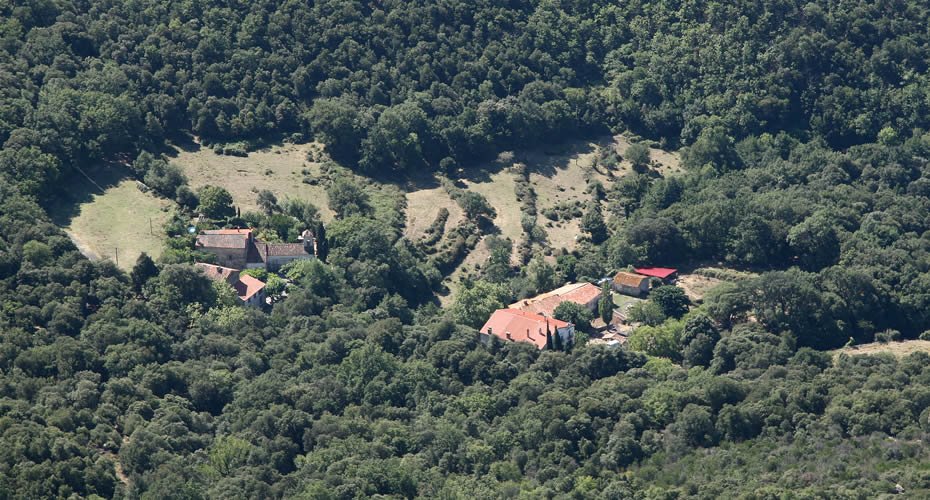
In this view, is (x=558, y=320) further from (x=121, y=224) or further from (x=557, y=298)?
(x=121, y=224)

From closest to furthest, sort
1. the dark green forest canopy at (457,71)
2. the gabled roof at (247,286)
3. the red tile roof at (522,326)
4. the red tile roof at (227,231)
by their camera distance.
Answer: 1. the red tile roof at (522,326)
2. the gabled roof at (247,286)
3. the red tile roof at (227,231)
4. the dark green forest canopy at (457,71)

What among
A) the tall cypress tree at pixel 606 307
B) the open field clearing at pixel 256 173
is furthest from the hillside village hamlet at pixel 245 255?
the tall cypress tree at pixel 606 307

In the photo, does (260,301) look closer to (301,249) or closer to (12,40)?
(301,249)

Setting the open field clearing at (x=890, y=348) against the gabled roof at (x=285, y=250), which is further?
the gabled roof at (x=285, y=250)

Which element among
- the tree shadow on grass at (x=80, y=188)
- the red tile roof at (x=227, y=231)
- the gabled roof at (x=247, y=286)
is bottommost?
the tree shadow on grass at (x=80, y=188)

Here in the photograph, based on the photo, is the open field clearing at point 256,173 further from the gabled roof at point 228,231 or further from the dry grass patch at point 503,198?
the dry grass patch at point 503,198

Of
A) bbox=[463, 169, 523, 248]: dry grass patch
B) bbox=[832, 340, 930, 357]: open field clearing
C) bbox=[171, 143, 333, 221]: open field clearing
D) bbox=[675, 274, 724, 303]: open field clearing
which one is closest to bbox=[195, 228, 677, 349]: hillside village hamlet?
bbox=[675, 274, 724, 303]: open field clearing

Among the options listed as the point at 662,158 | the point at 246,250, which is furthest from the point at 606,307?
the point at 662,158
